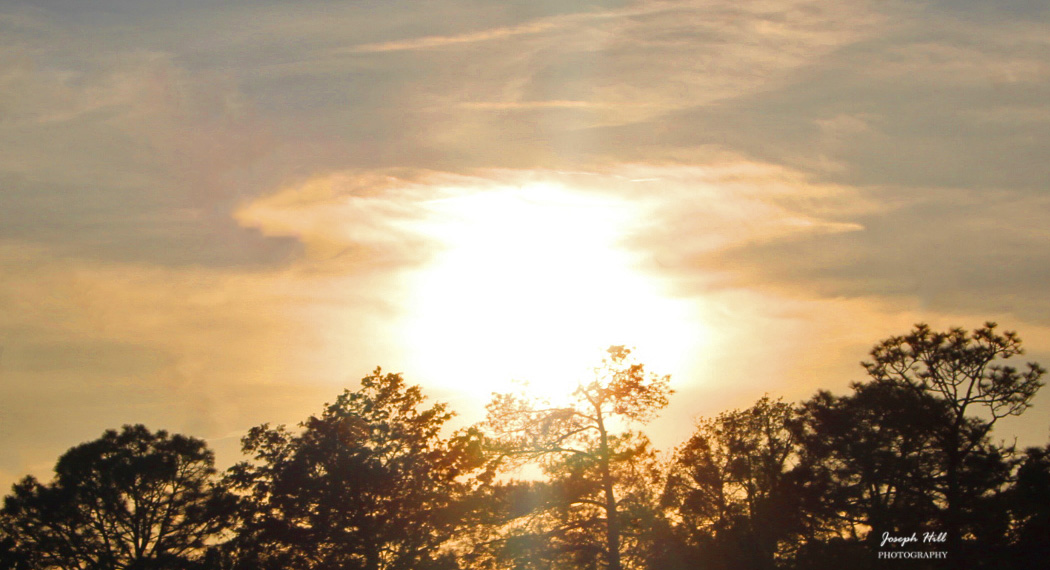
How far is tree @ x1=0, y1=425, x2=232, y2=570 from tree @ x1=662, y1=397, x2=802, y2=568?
3153 centimetres

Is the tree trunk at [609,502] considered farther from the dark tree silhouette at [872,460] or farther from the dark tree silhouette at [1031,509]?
the dark tree silhouette at [1031,509]

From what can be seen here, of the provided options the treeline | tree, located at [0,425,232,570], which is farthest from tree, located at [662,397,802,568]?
tree, located at [0,425,232,570]

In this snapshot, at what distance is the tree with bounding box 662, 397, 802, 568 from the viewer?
52.6 metres

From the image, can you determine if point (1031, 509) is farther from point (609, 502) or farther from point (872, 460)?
point (609, 502)

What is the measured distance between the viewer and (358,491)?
57188mm

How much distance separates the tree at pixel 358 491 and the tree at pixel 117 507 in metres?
5.89

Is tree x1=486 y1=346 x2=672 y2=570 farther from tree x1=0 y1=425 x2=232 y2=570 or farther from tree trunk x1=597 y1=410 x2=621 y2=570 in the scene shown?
tree x1=0 y1=425 x2=232 y2=570

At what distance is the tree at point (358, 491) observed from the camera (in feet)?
182

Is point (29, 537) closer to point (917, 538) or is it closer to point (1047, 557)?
point (917, 538)

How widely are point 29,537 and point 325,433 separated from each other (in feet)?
83.2

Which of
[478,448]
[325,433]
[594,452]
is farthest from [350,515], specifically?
[594,452]

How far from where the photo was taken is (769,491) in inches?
A: 2159

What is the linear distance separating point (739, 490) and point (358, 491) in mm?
23954

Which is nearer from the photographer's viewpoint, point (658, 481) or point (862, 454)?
point (862, 454)
